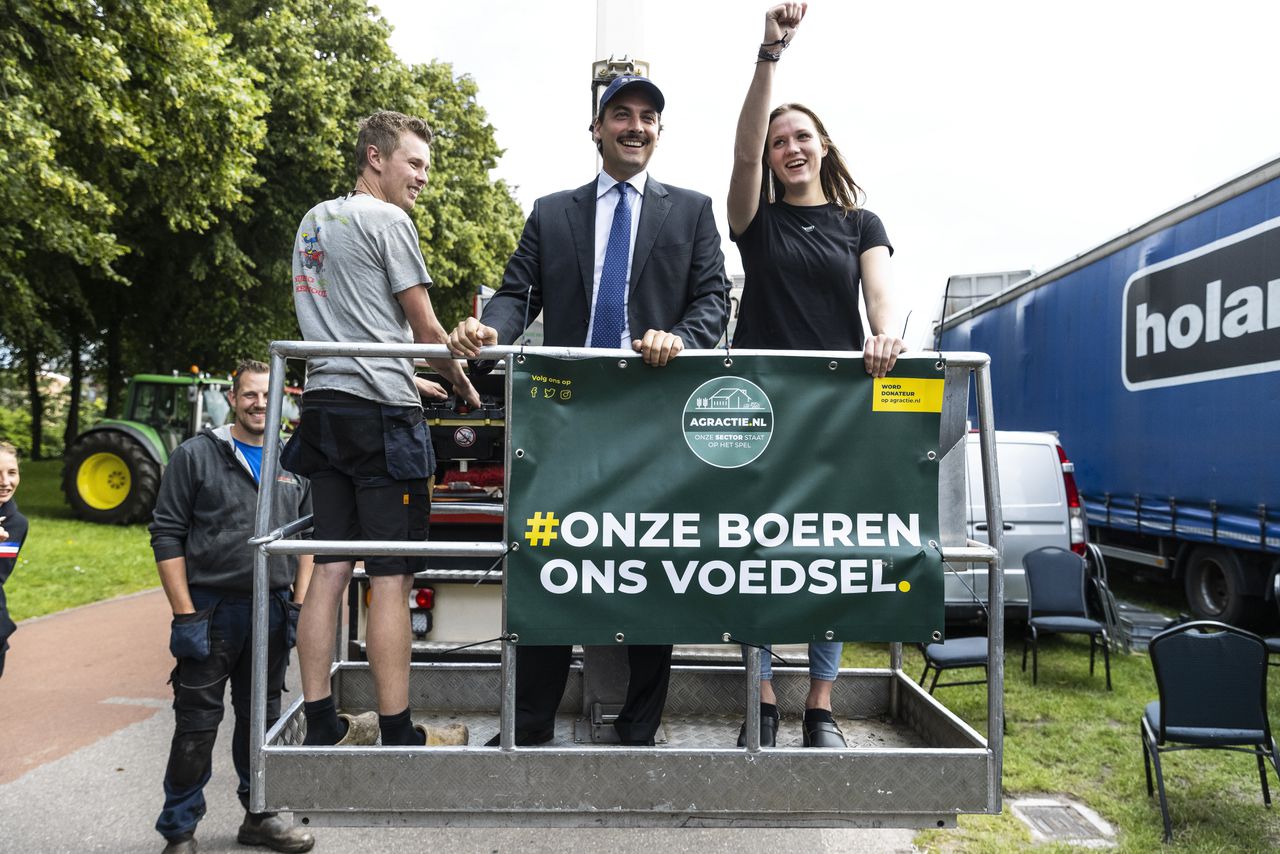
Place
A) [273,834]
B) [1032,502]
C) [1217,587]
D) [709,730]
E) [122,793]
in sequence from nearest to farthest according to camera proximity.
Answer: [709,730]
[273,834]
[122,793]
[1032,502]
[1217,587]

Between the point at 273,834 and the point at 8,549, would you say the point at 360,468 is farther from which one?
the point at 8,549

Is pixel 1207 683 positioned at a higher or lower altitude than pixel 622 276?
lower

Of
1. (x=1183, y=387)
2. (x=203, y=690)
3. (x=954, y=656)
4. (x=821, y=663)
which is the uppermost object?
(x=1183, y=387)

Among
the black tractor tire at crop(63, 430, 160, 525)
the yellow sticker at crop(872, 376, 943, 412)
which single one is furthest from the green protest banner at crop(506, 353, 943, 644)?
the black tractor tire at crop(63, 430, 160, 525)

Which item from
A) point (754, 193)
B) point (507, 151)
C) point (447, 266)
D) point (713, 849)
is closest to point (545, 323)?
point (754, 193)

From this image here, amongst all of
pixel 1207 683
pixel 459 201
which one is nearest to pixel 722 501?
pixel 1207 683

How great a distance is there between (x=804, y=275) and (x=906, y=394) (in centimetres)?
83

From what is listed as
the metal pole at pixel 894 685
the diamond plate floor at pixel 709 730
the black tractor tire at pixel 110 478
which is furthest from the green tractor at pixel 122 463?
the metal pole at pixel 894 685

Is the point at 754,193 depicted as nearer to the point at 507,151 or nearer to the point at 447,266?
the point at 447,266

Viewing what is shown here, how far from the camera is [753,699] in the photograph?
252cm

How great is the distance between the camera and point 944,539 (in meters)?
2.72

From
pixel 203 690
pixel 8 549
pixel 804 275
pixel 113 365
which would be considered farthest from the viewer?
pixel 113 365

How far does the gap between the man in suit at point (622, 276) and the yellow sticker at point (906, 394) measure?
0.63 m

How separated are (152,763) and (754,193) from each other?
4.62m
